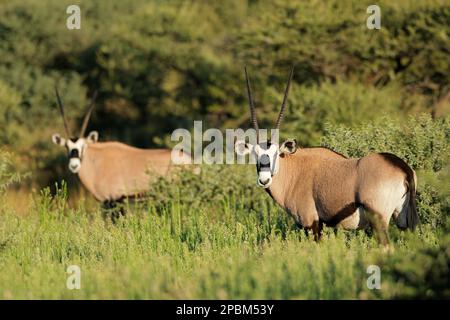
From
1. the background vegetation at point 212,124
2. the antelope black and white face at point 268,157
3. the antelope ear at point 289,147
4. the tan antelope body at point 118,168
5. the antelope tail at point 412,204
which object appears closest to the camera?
the background vegetation at point 212,124

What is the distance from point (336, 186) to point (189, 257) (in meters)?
1.35

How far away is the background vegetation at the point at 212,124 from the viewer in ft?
21.1

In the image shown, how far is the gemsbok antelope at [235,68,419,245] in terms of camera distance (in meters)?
7.41

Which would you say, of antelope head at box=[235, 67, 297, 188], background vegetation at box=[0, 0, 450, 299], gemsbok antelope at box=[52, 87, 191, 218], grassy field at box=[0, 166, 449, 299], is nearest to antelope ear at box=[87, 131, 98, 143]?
gemsbok antelope at box=[52, 87, 191, 218]

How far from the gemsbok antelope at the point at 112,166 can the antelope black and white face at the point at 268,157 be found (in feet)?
15.0

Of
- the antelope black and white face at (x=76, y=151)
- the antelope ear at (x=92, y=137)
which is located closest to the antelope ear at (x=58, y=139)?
the antelope black and white face at (x=76, y=151)

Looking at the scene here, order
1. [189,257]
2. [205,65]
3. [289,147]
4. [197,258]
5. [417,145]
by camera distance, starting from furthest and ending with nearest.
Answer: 1. [205,65]
2. [417,145]
3. [289,147]
4. [189,257]
5. [197,258]

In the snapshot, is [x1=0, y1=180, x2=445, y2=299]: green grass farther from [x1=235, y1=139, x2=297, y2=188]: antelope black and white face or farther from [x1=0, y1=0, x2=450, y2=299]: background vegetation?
[x1=235, y1=139, x2=297, y2=188]: antelope black and white face

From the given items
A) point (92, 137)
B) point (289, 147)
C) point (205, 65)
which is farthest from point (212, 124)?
point (289, 147)

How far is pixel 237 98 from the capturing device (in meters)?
20.1

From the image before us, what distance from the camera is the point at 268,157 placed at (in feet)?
27.5

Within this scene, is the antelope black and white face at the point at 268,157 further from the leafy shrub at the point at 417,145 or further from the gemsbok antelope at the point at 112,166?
the gemsbok antelope at the point at 112,166

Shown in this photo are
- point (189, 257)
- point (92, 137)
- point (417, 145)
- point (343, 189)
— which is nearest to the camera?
point (189, 257)

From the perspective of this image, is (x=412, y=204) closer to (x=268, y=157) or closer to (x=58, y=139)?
(x=268, y=157)
